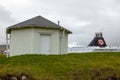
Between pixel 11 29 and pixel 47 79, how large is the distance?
15.4m

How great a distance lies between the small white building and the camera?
3086 centimetres

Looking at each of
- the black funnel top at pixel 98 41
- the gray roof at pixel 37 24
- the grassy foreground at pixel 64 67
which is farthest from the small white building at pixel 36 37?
the black funnel top at pixel 98 41

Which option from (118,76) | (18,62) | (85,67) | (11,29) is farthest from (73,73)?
(11,29)

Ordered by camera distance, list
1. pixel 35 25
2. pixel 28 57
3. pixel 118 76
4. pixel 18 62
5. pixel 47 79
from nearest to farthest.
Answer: pixel 47 79 → pixel 118 76 → pixel 18 62 → pixel 28 57 → pixel 35 25

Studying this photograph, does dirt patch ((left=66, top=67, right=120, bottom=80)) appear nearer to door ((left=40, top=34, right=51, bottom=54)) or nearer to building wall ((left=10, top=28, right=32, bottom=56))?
door ((left=40, top=34, right=51, bottom=54))

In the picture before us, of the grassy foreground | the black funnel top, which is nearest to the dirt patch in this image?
the grassy foreground

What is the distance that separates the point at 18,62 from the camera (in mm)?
20922

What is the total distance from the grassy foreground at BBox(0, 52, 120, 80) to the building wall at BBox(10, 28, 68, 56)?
849cm

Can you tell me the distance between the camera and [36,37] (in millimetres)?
30859

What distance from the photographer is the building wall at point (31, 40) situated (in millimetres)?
30844

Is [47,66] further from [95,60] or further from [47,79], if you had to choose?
[95,60]

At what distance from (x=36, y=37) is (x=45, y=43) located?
1061mm

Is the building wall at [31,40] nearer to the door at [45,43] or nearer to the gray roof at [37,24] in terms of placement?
the door at [45,43]

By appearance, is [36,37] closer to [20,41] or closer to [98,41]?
[20,41]
